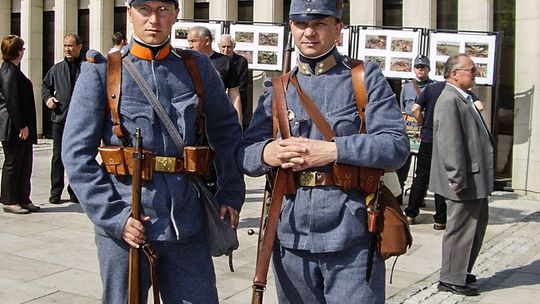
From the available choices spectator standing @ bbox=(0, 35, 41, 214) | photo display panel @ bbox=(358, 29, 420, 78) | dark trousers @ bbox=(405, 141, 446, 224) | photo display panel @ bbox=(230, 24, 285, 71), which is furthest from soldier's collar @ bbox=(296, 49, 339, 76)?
photo display panel @ bbox=(230, 24, 285, 71)

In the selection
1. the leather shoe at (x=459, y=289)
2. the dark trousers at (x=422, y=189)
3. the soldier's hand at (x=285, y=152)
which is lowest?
the leather shoe at (x=459, y=289)

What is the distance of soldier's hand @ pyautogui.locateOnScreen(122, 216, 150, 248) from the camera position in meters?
2.96

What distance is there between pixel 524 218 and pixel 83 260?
17.1 feet

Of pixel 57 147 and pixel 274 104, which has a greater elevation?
pixel 274 104

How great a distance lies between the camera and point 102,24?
15320mm

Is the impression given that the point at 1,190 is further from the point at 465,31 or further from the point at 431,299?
the point at 465,31

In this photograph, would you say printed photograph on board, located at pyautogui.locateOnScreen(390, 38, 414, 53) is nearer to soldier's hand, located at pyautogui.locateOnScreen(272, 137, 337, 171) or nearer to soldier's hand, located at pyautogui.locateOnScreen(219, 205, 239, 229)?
soldier's hand, located at pyautogui.locateOnScreen(219, 205, 239, 229)

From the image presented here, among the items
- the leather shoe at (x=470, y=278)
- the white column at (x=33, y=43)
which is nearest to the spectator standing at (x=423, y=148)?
the leather shoe at (x=470, y=278)

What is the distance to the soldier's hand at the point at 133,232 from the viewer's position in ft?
9.71

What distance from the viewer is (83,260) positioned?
632cm

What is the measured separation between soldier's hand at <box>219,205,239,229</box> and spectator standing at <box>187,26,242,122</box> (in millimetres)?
3313

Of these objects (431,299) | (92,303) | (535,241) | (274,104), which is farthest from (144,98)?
(535,241)

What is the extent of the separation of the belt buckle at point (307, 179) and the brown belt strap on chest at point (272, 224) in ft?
0.20

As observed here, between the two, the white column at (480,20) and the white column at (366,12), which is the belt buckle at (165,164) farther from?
the white column at (366,12)
